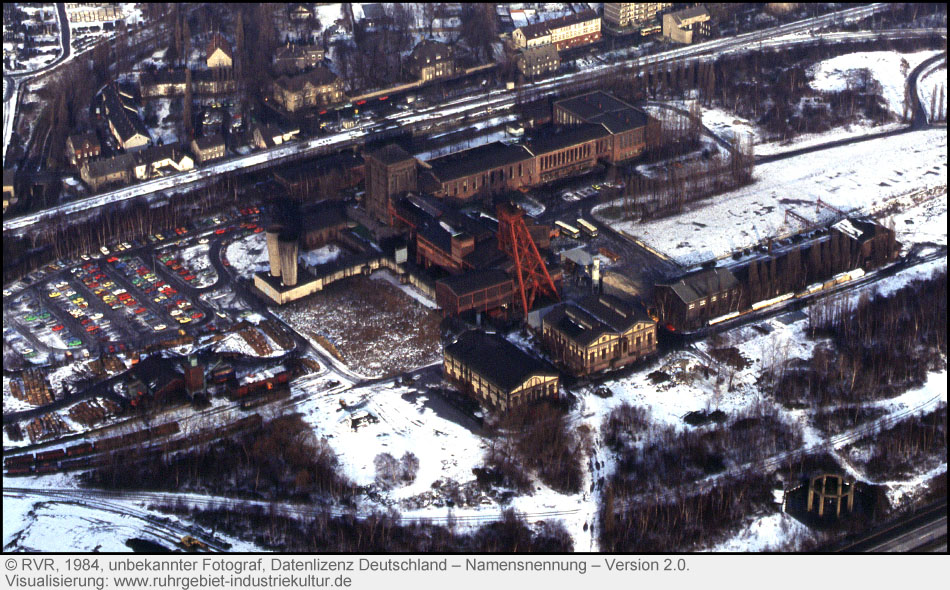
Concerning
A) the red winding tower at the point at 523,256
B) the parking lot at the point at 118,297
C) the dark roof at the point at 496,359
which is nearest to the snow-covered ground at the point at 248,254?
the parking lot at the point at 118,297

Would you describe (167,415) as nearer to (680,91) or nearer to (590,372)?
(590,372)

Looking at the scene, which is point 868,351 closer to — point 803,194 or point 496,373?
point 496,373

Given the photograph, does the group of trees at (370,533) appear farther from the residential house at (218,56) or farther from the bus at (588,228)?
the residential house at (218,56)

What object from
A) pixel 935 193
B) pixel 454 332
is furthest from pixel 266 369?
pixel 935 193

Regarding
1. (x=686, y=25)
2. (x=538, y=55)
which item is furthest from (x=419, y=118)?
Result: (x=686, y=25)

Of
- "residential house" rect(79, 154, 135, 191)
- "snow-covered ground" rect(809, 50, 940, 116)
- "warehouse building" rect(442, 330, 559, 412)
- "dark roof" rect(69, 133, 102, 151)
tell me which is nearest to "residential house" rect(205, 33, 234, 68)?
"dark roof" rect(69, 133, 102, 151)

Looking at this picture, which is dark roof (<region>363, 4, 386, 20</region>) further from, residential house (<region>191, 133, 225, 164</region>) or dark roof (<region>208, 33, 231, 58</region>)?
residential house (<region>191, 133, 225, 164</region>)
